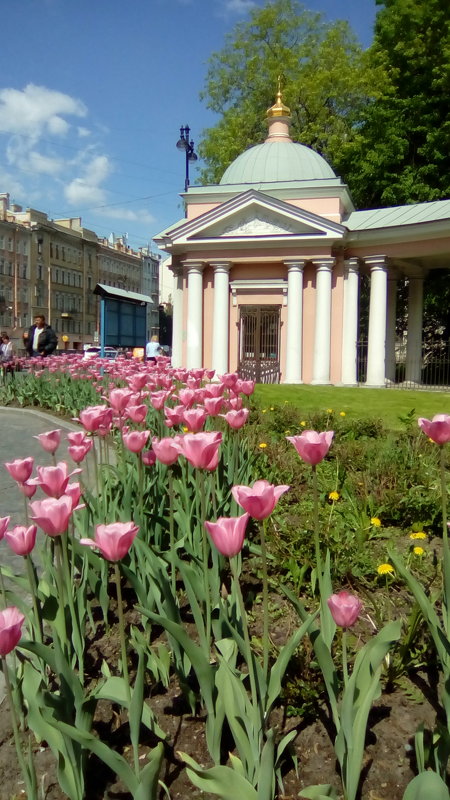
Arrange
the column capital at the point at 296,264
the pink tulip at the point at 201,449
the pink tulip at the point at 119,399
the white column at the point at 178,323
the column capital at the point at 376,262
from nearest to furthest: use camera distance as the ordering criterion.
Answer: the pink tulip at the point at 201,449 < the pink tulip at the point at 119,399 < the column capital at the point at 376,262 < the column capital at the point at 296,264 < the white column at the point at 178,323

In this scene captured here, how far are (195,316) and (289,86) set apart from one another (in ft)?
45.4

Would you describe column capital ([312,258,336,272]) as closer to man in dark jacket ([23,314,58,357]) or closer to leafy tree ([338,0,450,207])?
leafy tree ([338,0,450,207])

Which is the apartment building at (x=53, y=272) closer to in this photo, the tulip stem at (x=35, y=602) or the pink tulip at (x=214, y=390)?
the pink tulip at (x=214, y=390)

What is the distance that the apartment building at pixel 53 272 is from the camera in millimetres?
65188

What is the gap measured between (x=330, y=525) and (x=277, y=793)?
214 centimetres

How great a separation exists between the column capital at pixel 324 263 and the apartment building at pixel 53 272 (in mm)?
44804

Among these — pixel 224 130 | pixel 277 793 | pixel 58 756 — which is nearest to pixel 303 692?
pixel 277 793

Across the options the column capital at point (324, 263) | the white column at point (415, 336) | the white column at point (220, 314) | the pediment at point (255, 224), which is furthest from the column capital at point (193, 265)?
the white column at point (415, 336)

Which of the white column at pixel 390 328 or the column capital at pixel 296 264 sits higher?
the column capital at pixel 296 264

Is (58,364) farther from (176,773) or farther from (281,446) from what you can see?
(176,773)

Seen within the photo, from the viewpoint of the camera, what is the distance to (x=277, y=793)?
1.84 metres

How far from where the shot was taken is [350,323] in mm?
21344

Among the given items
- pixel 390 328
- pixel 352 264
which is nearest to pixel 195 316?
pixel 352 264

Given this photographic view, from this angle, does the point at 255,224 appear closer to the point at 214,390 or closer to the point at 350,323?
the point at 350,323
